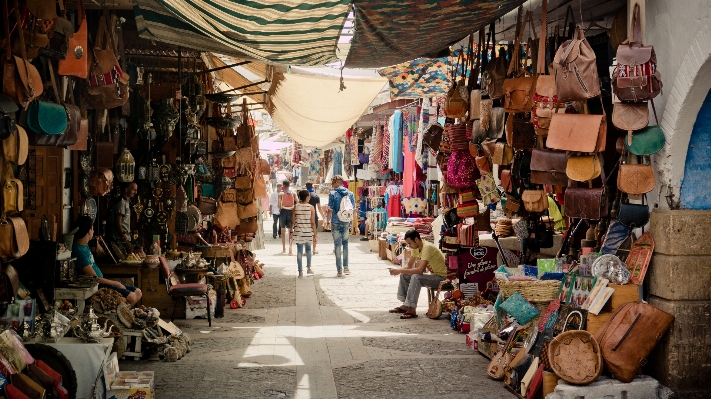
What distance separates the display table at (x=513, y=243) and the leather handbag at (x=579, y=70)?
165 inches

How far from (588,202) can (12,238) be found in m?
3.99

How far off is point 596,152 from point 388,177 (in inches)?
601

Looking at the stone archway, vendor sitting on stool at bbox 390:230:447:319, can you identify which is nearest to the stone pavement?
vendor sitting on stool at bbox 390:230:447:319

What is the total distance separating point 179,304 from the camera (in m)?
9.84

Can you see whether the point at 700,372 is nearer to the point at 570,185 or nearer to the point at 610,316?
the point at 610,316

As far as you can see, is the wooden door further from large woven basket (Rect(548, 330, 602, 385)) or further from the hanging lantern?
large woven basket (Rect(548, 330, 602, 385))

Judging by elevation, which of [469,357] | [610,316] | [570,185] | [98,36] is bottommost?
[469,357]

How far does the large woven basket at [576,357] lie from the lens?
549 cm

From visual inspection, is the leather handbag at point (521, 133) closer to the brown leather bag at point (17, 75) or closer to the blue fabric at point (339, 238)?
the brown leather bag at point (17, 75)

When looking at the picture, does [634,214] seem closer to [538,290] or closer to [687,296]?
[687,296]

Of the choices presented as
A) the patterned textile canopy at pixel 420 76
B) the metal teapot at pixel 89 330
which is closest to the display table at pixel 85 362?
the metal teapot at pixel 89 330

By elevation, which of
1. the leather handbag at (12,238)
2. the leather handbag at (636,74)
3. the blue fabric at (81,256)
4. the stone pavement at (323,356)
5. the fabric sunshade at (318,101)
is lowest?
the stone pavement at (323,356)

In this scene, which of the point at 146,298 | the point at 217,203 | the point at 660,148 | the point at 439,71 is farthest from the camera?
the point at 217,203

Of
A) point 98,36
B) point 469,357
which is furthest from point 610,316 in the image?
point 98,36
